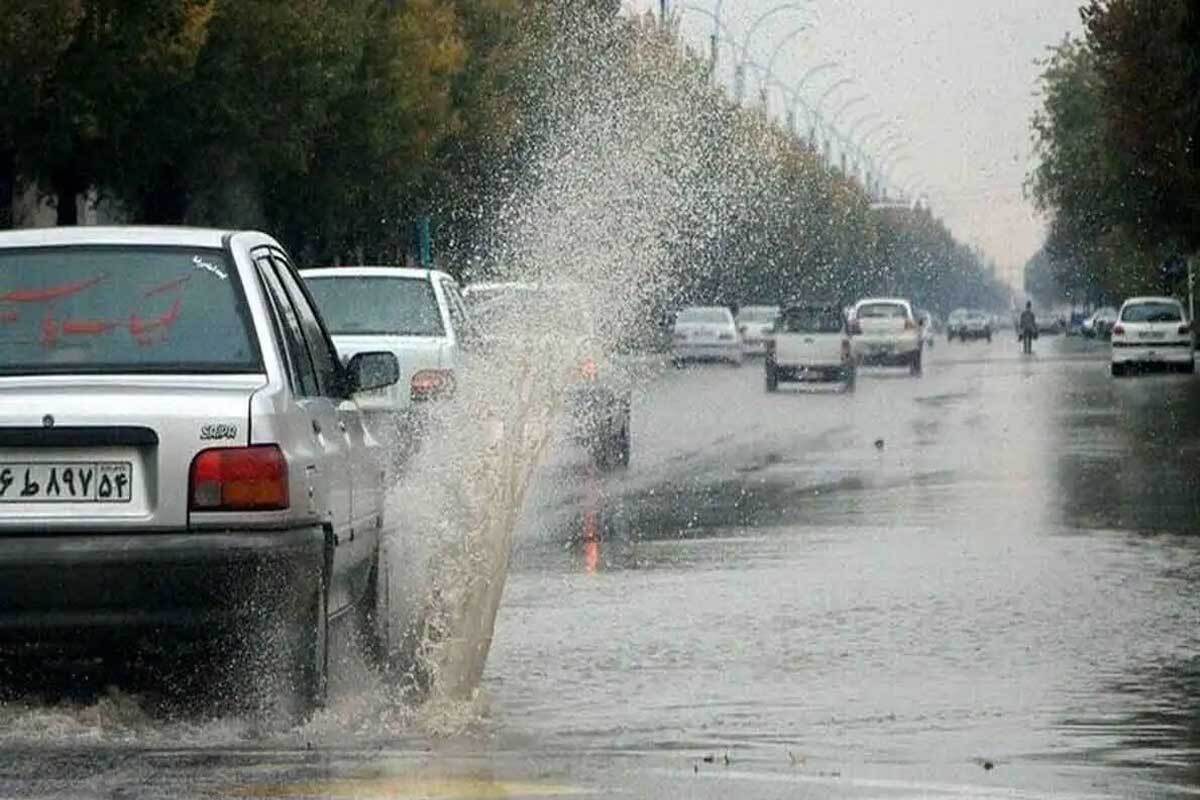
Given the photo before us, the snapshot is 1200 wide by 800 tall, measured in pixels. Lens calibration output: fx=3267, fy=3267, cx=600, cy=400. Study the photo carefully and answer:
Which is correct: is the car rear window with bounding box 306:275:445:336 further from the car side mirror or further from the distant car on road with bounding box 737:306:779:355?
the distant car on road with bounding box 737:306:779:355

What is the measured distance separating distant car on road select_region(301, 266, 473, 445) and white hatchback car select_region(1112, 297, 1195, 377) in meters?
40.6

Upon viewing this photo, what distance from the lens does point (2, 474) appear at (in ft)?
30.9

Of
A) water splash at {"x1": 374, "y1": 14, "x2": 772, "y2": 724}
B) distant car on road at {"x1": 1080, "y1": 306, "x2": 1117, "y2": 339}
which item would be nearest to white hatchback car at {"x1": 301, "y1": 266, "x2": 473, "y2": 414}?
water splash at {"x1": 374, "y1": 14, "x2": 772, "y2": 724}

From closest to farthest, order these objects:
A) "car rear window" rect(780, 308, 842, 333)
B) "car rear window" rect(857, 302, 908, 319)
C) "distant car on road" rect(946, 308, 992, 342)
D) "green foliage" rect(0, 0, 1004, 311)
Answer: "green foliage" rect(0, 0, 1004, 311), "car rear window" rect(780, 308, 842, 333), "car rear window" rect(857, 302, 908, 319), "distant car on road" rect(946, 308, 992, 342)

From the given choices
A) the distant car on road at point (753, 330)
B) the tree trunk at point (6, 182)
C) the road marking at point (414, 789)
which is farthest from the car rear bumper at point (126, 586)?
the distant car on road at point (753, 330)

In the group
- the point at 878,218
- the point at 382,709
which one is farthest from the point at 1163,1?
the point at 878,218

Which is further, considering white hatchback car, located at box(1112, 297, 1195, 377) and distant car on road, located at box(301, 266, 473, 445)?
white hatchback car, located at box(1112, 297, 1195, 377)

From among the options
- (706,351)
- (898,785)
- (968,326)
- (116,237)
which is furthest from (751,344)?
(898,785)

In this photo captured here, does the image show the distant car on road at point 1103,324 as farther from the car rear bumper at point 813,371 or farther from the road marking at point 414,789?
the road marking at point 414,789

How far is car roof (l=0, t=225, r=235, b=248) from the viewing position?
A: 10.3 metres

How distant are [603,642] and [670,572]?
3464 millimetres

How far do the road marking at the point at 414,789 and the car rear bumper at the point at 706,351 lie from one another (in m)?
68.3

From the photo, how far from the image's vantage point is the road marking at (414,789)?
830 cm

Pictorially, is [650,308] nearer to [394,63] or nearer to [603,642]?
[394,63]
